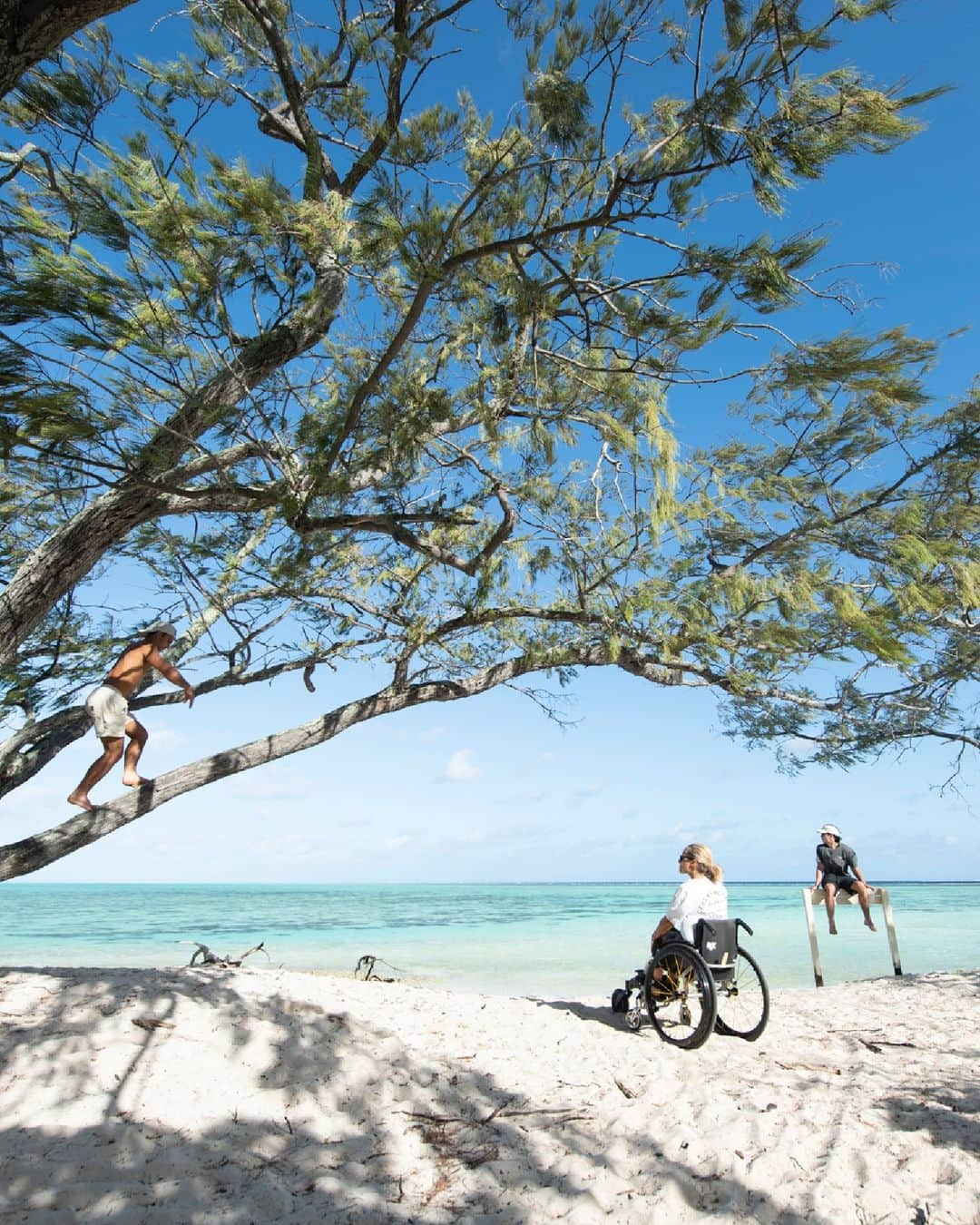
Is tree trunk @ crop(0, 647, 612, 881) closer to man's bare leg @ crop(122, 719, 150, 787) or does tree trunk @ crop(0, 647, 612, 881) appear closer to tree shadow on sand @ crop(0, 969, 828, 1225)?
man's bare leg @ crop(122, 719, 150, 787)

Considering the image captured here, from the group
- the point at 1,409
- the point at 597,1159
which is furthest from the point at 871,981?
the point at 1,409

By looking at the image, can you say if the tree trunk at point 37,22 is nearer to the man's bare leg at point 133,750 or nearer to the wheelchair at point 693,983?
the man's bare leg at point 133,750

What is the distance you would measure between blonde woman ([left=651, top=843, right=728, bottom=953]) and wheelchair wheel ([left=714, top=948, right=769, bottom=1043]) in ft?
0.74

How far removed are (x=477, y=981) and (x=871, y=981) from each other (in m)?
4.21

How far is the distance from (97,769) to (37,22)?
289 centimetres

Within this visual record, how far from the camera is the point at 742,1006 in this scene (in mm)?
4945

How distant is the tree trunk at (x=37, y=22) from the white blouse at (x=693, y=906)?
3.55 m

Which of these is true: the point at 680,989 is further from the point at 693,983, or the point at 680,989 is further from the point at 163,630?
the point at 163,630

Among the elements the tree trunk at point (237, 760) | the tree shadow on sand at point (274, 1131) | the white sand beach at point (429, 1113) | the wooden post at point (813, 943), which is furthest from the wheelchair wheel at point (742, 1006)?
the tree trunk at point (237, 760)

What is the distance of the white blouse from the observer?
3.74 m

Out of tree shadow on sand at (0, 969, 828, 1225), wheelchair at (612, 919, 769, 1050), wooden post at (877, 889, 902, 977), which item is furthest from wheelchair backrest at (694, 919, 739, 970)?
wooden post at (877, 889, 902, 977)

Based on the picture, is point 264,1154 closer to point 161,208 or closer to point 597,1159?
point 597,1159

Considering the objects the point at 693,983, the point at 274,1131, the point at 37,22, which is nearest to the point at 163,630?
the point at 274,1131

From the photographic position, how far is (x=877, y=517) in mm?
4109
